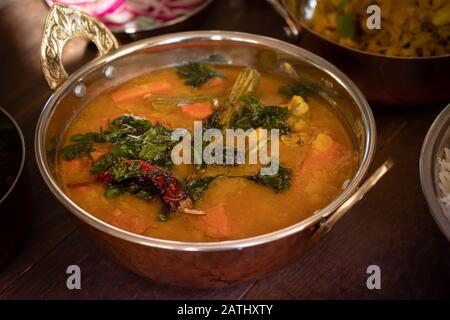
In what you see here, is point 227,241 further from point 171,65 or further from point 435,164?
point 171,65

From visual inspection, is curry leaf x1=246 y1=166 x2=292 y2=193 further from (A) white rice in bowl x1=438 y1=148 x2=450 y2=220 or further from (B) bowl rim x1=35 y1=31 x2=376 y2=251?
(A) white rice in bowl x1=438 y1=148 x2=450 y2=220

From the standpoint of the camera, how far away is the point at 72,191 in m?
1.42

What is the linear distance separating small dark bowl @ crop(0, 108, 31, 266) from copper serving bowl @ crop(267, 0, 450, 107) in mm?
878

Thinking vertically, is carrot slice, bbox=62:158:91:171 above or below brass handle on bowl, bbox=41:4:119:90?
below

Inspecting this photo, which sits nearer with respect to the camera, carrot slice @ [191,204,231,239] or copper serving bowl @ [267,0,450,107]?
carrot slice @ [191,204,231,239]

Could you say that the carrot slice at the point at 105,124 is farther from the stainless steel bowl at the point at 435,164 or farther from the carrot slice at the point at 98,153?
the stainless steel bowl at the point at 435,164

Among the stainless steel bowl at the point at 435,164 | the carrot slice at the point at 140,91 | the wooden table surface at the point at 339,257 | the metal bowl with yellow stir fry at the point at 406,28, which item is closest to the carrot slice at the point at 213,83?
the carrot slice at the point at 140,91

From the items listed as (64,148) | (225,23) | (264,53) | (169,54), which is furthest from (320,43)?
(64,148)

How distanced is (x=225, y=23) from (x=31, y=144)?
0.89 m

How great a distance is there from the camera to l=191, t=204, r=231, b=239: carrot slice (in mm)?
1304

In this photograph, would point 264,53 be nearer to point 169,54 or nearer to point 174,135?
point 169,54

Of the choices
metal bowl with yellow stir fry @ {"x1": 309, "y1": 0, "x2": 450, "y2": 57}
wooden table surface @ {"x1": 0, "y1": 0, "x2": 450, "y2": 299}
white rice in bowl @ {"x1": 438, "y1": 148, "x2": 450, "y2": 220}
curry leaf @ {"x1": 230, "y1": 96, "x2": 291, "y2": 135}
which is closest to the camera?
white rice in bowl @ {"x1": 438, "y1": 148, "x2": 450, "y2": 220}

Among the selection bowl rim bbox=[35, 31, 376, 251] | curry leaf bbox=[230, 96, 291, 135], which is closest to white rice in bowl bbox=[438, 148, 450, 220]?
bowl rim bbox=[35, 31, 376, 251]

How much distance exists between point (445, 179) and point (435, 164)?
5cm
